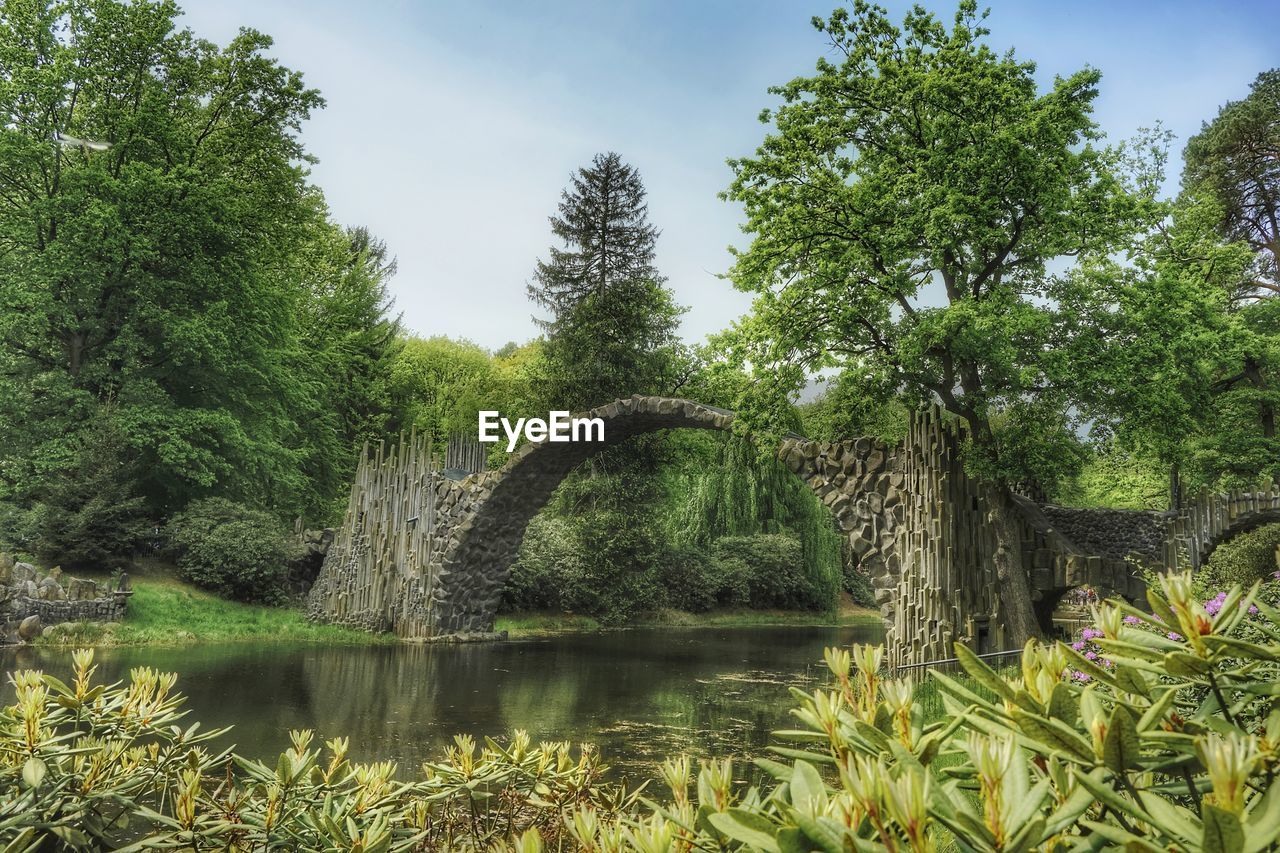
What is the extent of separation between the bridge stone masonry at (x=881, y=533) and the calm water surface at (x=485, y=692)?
1.76 m

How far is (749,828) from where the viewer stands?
3.34 ft

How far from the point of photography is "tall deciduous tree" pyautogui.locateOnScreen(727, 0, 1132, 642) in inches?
352

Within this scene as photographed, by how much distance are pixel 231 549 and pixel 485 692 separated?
9.22 meters

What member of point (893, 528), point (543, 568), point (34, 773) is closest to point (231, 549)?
point (543, 568)

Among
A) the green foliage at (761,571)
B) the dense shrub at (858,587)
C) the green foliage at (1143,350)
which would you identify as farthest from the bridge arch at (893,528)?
the dense shrub at (858,587)

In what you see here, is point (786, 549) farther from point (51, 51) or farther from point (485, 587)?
point (51, 51)

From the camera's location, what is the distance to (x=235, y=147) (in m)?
19.1

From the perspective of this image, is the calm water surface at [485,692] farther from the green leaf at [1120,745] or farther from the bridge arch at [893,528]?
the green leaf at [1120,745]

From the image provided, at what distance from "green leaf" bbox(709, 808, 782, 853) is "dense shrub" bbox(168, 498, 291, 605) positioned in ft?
58.6

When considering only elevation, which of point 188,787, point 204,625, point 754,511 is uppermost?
point 754,511

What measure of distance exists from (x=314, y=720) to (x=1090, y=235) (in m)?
9.74

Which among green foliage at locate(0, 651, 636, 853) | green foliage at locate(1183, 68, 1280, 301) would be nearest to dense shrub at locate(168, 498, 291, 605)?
green foliage at locate(0, 651, 636, 853)

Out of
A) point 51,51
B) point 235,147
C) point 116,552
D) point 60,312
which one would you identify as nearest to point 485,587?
point 116,552

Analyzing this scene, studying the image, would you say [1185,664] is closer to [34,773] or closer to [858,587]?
[34,773]
